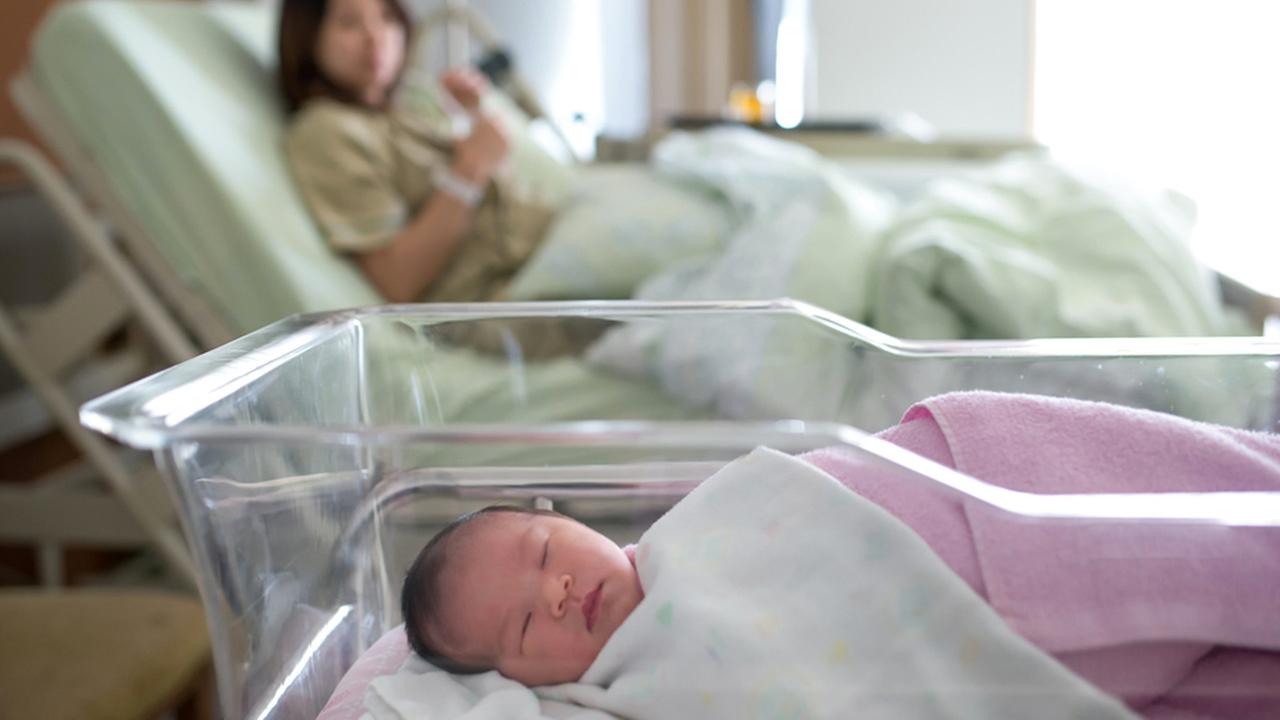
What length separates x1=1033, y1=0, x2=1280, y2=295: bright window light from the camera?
264 centimetres

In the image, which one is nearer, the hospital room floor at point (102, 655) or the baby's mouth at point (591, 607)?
the baby's mouth at point (591, 607)

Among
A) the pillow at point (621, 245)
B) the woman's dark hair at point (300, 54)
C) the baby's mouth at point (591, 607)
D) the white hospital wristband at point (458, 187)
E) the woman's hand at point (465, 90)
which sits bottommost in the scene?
the pillow at point (621, 245)

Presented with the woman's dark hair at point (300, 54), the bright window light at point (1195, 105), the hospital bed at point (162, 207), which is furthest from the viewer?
the bright window light at point (1195, 105)

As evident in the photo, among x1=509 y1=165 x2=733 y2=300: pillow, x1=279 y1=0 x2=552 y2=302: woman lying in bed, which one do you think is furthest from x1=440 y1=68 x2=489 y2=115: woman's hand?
x1=509 y1=165 x2=733 y2=300: pillow

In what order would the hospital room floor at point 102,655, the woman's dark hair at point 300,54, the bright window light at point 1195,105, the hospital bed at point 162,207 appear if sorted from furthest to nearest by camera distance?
the bright window light at point 1195,105
the woman's dark hair at point 300,54
the hospital bed at point 162,207
the hospital room floor at point 102,655

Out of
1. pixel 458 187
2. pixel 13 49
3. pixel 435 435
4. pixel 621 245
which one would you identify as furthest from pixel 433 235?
pixel 435 435

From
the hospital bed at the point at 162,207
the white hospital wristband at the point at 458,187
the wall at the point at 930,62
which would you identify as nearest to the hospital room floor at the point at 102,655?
the hospital bed at the point at 162,207

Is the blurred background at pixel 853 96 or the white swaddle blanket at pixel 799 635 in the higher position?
the white swaddle blanket at pixel 799 635

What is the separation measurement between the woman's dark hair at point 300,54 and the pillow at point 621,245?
1.39ft

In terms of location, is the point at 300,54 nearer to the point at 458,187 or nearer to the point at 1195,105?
the point at 458,187

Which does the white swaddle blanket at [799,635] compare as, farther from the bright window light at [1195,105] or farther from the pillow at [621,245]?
the bright window light at [1195,105]

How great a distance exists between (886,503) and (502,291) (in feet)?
3.24

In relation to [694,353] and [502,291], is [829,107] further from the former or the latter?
[694,353]

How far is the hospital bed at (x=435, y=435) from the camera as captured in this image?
406 mm
